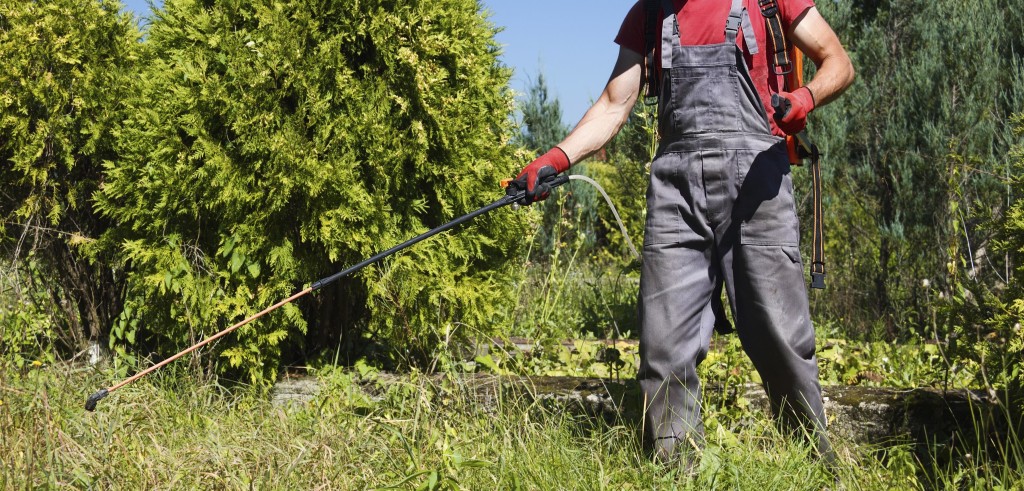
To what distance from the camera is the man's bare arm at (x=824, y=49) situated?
3010mm

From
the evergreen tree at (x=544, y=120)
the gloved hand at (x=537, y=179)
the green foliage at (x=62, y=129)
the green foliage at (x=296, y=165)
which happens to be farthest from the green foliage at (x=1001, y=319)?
the evergreen tree at (x=544, y=120)

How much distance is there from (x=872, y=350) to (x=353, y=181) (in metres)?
2.75

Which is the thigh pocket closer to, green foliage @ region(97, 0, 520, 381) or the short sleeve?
the short sleeve

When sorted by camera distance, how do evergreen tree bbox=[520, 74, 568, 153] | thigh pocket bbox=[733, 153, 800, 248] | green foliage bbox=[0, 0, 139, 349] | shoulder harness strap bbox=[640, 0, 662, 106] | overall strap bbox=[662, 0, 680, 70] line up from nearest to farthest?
thigh pocket bbox=[733, 153, 800, 248] → overall strap bbox=[662, 0, 680, 70] → shoulder harness strap bbox=[640, 0, 662, 106] → green foliage bbox=[0, 0, 139, 349] → evergreen tree bbox=[520, 74, 568, 153]

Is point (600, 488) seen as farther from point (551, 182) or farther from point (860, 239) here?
point (860, 239)

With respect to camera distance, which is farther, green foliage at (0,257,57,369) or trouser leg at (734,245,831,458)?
green foliage at (0,257,57,369)

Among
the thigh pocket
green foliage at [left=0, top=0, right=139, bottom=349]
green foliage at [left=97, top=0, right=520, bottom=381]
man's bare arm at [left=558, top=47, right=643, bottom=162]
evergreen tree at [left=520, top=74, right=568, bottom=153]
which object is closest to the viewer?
the thigh pocket

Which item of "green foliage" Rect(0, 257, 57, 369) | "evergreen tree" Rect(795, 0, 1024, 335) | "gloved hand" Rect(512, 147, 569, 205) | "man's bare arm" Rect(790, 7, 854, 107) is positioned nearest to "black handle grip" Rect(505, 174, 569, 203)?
"gloved hand" Rect(512, 147, 569, 205)

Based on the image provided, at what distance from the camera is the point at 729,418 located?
3637 mm

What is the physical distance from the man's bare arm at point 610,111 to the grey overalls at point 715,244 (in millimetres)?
234

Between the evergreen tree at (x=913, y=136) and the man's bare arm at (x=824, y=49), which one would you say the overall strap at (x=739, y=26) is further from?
the evergreen tree at (x=913, y=136)

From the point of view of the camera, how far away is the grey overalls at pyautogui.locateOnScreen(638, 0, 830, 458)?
3.02m

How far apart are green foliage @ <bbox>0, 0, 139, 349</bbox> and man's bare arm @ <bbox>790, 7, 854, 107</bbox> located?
295cm

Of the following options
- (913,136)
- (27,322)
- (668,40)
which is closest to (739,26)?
(668,40)
